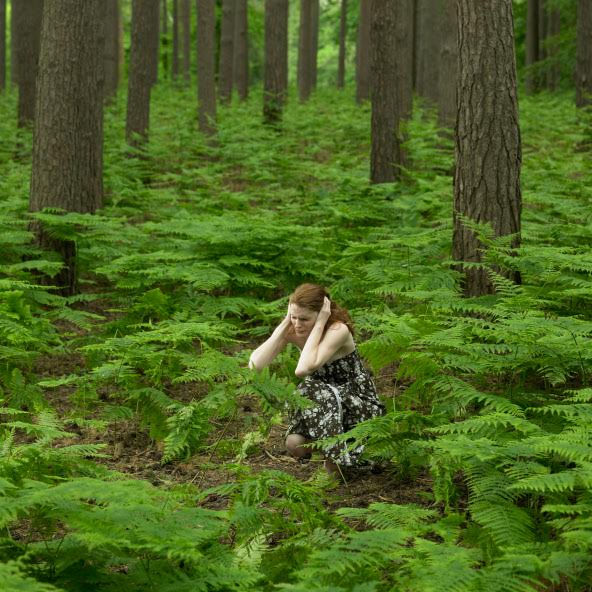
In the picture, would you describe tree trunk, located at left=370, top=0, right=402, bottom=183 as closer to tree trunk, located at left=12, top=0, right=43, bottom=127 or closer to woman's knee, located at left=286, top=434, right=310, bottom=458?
tree trunk, located at left=12, top=0, right=43, bottom=127

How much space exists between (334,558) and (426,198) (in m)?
7.40

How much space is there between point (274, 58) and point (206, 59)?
1819 millimetres

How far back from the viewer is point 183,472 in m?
5.36

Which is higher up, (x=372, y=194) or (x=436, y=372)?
(x=372, y=194)

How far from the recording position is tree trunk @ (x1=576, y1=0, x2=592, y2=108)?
1578cm

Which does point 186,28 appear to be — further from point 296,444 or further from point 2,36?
point 296,444

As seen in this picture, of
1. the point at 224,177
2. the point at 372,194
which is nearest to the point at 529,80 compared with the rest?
the point at 224,177

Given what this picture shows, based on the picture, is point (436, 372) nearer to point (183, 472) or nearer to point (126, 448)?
point (183, 472)

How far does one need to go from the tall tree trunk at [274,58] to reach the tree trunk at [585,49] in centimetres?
639

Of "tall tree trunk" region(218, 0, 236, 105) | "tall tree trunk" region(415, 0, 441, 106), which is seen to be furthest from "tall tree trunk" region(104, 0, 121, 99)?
"tall tree trunk" region(415, 0, 441, 106)

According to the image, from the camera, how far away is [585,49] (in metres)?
16.0

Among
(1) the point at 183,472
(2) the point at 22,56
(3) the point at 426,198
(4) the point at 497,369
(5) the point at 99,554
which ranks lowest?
(1) the point at 183,472

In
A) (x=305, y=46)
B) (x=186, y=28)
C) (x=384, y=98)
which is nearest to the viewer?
(x=384, y=98)

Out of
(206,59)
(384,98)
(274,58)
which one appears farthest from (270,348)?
(274,58)
